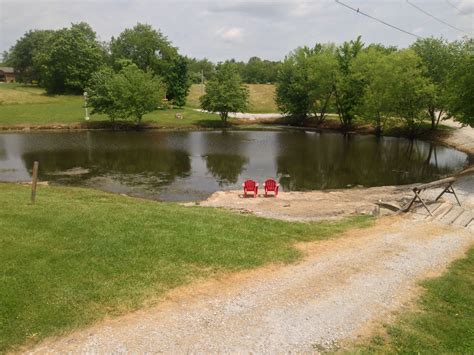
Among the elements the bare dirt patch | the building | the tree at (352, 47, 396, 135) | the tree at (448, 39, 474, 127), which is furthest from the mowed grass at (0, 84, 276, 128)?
the building

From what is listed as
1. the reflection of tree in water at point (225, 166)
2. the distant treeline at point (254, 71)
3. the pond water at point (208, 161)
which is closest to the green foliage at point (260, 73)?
the distant treeline at point (254, 71)

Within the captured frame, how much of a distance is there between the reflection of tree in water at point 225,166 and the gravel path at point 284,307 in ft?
67.3

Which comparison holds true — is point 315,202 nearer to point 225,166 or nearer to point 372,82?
point 225,166

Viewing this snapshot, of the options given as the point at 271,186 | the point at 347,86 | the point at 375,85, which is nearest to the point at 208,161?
the point at 271,186

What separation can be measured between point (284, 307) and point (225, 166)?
3009cm

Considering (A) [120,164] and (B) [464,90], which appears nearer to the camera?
(B) [464,90]

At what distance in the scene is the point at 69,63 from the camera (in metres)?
91.5

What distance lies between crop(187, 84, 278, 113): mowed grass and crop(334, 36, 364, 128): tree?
71.4ft

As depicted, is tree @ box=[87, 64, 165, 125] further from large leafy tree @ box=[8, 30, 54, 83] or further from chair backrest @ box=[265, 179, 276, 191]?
large leafy tree @ box=[8, 30, 54, 83]

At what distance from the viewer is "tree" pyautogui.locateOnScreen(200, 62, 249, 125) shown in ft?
235

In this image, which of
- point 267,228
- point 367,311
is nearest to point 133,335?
point 367,311

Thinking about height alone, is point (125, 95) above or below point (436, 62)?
below

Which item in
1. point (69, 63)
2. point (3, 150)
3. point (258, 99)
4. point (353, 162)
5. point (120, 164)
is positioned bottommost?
point (120, 164)

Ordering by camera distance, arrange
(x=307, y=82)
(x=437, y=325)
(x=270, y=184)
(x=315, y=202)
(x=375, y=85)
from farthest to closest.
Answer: (x=307, y=82) → (x=375, y=85) → (x=270, y=184) → (x=315, y=202) → (x=437, y=325)
